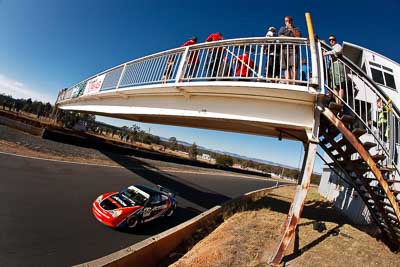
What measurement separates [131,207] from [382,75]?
11975mm

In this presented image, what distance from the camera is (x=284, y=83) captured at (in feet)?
18.7

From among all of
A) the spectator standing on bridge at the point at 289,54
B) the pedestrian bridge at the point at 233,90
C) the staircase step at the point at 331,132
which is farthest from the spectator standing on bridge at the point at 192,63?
the staircase step at the point at 331,132

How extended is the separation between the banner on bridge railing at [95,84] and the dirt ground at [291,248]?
31.9 feet

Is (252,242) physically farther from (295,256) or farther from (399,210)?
(399,210)

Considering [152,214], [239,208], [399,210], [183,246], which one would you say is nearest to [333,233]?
[399,210]

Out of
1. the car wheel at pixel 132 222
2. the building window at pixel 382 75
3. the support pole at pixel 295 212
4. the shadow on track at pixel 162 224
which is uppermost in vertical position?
the building window at pixel 382 75

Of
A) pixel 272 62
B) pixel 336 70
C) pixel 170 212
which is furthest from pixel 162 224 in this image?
pixel 336 70

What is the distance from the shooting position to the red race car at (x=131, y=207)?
23.6 ft

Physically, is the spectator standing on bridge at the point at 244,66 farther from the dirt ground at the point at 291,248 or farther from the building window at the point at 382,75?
the building window at the point at 382,75

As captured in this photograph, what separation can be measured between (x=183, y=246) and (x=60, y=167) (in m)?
10.4

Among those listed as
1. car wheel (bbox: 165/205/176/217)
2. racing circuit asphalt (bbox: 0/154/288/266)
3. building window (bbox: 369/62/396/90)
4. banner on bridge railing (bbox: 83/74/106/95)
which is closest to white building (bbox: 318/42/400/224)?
building window (bbox: 369/62/396/90)

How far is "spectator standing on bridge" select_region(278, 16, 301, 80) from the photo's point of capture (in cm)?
552

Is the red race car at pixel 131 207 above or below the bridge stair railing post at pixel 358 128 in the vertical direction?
below

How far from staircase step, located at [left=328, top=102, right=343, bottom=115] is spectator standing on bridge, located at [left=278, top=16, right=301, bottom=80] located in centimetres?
106
